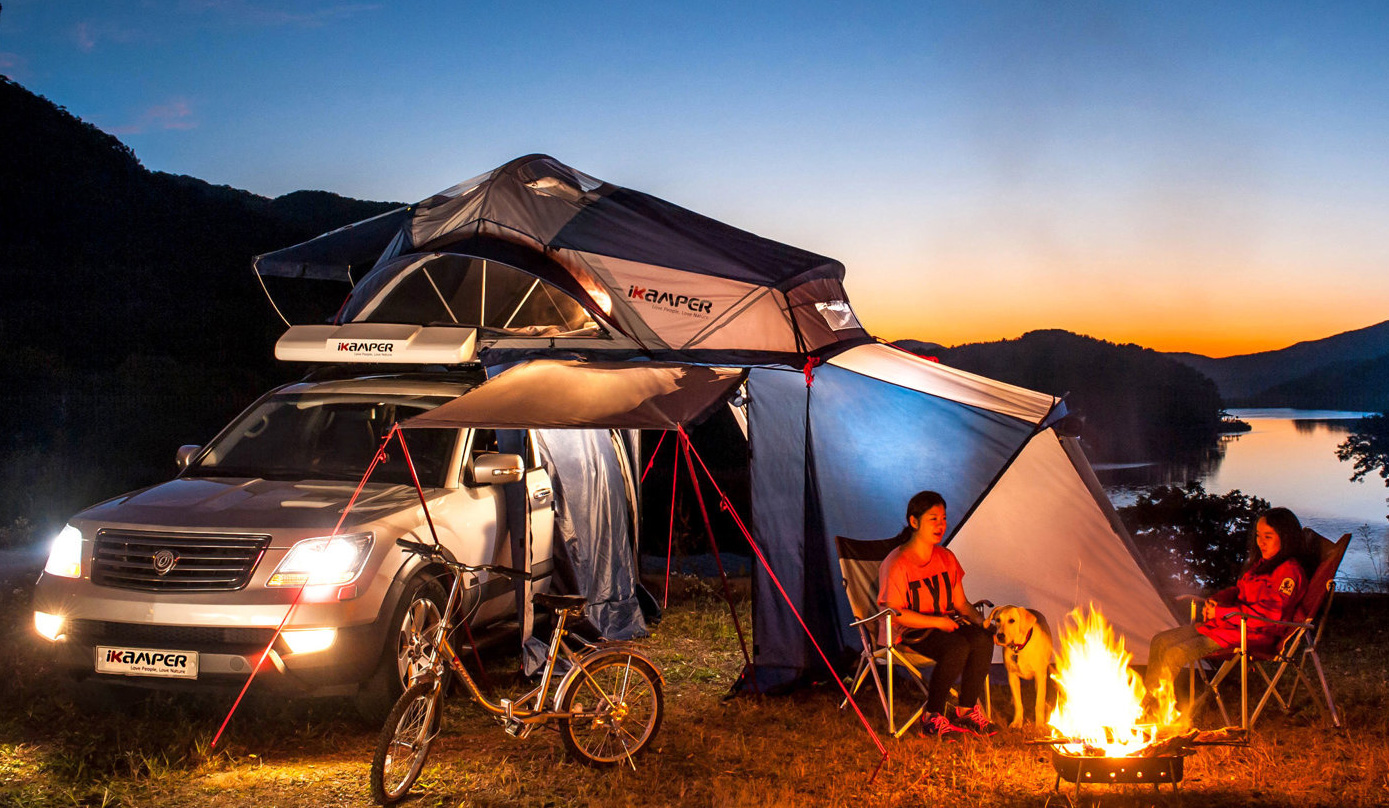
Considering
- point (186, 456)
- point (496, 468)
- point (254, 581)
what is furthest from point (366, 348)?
point (254, 581)

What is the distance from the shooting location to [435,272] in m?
8.70

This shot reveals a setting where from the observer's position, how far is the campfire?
187 inches

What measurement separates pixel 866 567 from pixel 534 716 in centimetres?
245

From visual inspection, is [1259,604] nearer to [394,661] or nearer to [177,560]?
[394,661]

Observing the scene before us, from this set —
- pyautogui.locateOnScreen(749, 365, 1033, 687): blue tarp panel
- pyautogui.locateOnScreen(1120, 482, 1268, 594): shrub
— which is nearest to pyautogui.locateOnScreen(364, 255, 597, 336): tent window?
pyautogui.locateOnScreen(749, 365, 1033, 687): blue tarp panel

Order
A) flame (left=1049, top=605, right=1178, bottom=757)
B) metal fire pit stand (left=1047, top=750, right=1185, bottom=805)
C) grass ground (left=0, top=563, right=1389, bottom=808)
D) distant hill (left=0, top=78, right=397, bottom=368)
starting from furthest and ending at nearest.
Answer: distant hill (left=0, top=78, right=397, bottom=368), grass ground (left=0, top=563, right=1389, bottom=808), flame (left=1049, top=605, right=1178, bottom=757), metal fire pit stand (left=1047, top=750, right=1185, bottom=805)

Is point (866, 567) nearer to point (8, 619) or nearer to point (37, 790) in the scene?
point (37, 790)

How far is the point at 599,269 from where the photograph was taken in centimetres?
736

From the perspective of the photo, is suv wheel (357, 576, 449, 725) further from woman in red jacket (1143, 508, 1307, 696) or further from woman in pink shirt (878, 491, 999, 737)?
woman in red jacket (1143, 508, 1307, 696)

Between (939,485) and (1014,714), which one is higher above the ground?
(939,485)

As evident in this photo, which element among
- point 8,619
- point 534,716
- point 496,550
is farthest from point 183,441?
point 534,716

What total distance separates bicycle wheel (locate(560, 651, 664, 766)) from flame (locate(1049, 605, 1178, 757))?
75.0 inches

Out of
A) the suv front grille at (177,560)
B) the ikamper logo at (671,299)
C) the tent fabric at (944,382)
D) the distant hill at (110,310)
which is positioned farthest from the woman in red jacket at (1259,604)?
the distant hill at (110,310)

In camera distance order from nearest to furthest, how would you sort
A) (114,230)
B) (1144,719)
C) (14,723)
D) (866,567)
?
(1144,719) < (14,723) < (866,567) < (114,230)
